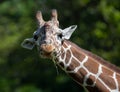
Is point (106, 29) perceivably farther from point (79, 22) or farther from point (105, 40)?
point (79, 22)

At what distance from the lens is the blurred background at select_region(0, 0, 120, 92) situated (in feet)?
57.5

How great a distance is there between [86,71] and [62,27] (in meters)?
9.85

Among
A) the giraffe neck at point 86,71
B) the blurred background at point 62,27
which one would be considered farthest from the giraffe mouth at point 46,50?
the blurred background at point 62,27

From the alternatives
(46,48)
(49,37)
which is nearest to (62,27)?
(49,37)

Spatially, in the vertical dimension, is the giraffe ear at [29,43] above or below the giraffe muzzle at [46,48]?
below

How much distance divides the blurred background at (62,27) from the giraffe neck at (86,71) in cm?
795

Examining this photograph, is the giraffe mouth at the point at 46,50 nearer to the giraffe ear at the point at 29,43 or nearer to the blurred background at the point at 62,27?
the giraffe ear at the point at 29,43

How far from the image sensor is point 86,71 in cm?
859

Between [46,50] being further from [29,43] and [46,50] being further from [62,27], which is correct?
[62,27]

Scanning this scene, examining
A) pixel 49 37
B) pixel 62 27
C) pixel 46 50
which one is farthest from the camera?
pixel 62 27

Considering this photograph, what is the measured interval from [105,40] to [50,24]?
30.4 feet

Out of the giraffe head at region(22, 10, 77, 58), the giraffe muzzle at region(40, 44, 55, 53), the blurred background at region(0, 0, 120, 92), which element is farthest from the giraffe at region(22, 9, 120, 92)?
the blurred background at region(0, 0, 120, 92)

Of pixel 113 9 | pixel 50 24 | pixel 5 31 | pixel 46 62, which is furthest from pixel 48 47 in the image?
pixel 5 31

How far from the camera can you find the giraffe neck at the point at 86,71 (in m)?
8.51
